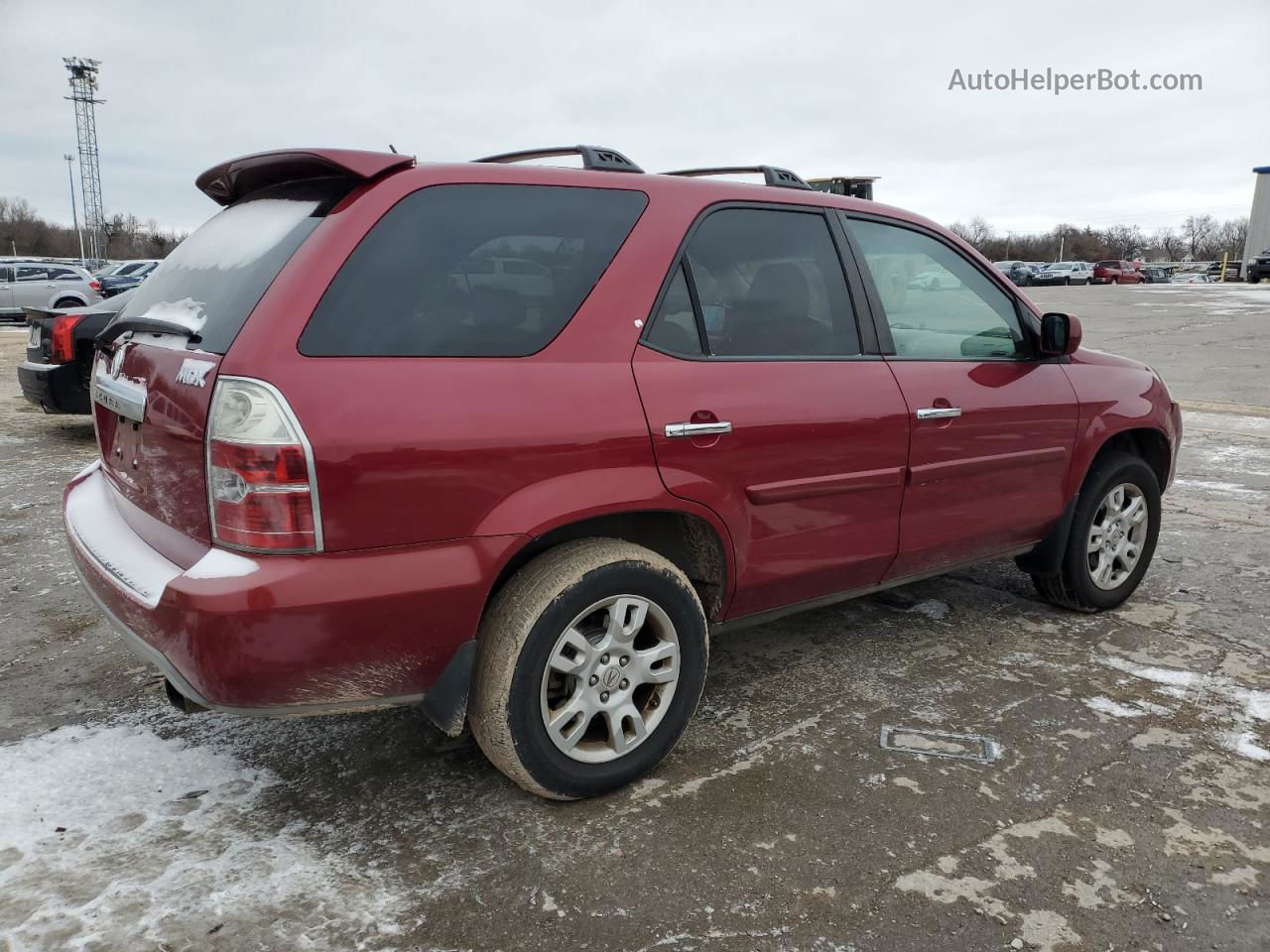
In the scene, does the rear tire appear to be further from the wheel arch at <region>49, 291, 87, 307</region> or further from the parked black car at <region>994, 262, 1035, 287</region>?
the parked black car at <region>994, 262, 1035, 287</region>

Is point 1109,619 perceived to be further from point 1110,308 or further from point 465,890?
point 1110,308

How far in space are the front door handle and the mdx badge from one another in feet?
3.73

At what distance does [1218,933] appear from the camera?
6.83 ft

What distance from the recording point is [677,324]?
2.66 metres

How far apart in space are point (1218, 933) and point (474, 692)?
5.87 ft

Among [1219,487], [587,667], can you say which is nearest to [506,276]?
[587,667]

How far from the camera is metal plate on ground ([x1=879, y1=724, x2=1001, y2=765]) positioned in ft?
9.33

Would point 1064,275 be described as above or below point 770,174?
above

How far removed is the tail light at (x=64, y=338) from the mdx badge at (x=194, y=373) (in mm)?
5594

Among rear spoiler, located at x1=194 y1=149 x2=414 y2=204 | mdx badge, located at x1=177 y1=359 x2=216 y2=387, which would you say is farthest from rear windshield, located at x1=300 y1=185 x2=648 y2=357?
mdx badge, located at x1=177 y1=359 x2=216 y2=387

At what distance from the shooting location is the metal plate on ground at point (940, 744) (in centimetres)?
284

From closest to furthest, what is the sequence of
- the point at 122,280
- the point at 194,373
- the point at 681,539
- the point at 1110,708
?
1. the point at 194,373
2. the point at 681,539
3. the point at 1110,708
4. the point at 122,280

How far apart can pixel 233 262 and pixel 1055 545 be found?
3.22 meters

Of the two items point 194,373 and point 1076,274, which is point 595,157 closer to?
point 194,373
